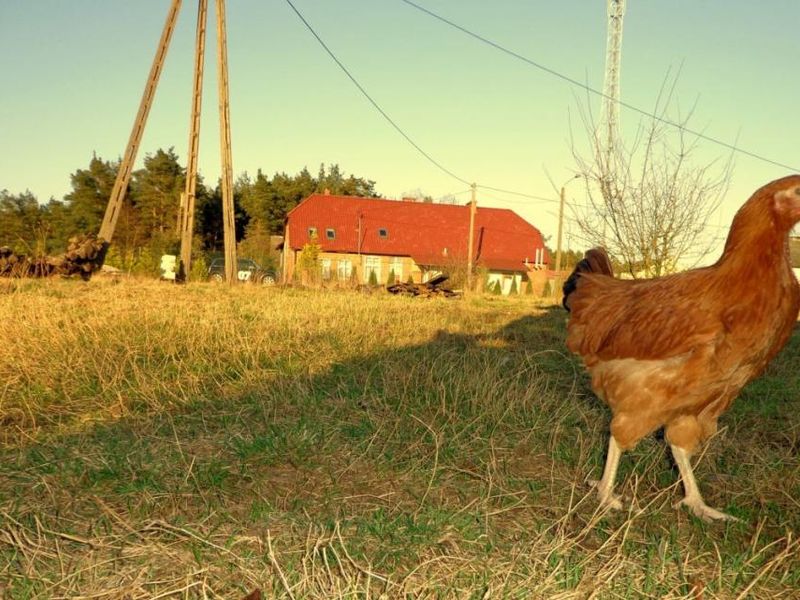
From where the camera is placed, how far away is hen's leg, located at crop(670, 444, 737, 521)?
3.13m

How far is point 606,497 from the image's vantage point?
10.4ft

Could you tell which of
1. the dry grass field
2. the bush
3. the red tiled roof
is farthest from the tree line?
the dry grass field

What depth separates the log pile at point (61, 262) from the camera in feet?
45.6

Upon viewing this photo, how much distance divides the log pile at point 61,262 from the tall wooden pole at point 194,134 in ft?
6.29

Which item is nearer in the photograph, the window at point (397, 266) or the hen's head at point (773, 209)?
the hen's head at point (773, 209)

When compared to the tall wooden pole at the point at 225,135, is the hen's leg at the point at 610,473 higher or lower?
lower

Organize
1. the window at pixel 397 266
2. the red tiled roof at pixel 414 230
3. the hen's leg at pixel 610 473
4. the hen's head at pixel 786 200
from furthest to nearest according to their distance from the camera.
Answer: the window at pixel 397 266 → the red tiled roof at pixel 414 230 → the hen's leg at pixel 610 473 → the hen's head at pixel 786 200

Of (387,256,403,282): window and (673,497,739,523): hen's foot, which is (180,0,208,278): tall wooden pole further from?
(387,256,403,282): window

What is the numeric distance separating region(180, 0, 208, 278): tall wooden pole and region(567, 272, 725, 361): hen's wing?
13.1 metres

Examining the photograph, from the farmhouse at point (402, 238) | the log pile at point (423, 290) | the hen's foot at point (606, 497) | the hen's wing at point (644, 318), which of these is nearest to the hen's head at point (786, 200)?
the hen's wing at point (644, 318)

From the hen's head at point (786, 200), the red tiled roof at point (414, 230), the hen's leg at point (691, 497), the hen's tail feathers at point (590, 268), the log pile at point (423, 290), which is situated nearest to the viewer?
the hen's head at point (786, 200)

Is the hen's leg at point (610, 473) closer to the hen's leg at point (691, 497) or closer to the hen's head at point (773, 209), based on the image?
the hen's leg at point (691, 497)

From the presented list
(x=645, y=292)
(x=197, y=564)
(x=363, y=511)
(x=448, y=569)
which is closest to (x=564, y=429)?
(x=645, y=292)

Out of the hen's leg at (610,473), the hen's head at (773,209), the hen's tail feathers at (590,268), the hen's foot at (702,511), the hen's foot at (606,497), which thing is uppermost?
the hen's head at (773,209)
